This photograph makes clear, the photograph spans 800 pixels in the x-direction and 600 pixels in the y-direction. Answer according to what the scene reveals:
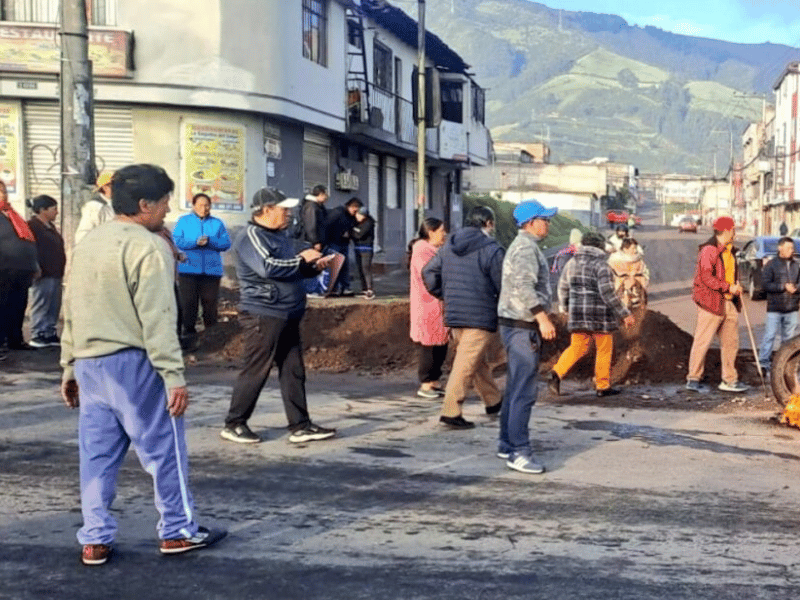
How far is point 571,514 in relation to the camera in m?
6.07

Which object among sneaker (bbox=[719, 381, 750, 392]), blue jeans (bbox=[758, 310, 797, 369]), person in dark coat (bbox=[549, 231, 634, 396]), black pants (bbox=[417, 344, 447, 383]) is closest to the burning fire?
person in dark coat (bbox=[549, 231, 634, 396])

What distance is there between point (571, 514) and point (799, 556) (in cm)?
125

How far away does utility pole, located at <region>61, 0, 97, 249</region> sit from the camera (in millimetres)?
11219

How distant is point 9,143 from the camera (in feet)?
61.2

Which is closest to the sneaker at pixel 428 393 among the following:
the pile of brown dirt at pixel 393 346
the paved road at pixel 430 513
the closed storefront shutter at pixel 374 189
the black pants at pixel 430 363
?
the black pants at pixel 430 363

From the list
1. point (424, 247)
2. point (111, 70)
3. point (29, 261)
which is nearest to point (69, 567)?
point (424, 247)

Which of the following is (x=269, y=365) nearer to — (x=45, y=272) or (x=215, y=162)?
(x=45, y=272)

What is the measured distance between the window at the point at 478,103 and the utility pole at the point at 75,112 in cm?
2663

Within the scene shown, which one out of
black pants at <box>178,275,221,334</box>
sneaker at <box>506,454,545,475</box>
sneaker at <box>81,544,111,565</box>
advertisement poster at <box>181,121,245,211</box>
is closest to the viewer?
sneaker at <box>81,544,111,565</box>

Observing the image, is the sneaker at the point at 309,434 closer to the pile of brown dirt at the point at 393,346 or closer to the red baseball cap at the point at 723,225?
the pile of brown dirt at the point at 393,346

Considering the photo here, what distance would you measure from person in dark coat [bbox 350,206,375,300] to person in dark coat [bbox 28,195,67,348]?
6073 millimetres

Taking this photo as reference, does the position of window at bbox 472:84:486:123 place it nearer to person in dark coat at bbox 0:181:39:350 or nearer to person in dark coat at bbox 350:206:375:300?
person in dark coat at bbox 350:206:375:300

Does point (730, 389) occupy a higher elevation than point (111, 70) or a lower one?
lower

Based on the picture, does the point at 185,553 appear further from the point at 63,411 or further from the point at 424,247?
the point at 424,247
